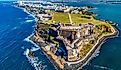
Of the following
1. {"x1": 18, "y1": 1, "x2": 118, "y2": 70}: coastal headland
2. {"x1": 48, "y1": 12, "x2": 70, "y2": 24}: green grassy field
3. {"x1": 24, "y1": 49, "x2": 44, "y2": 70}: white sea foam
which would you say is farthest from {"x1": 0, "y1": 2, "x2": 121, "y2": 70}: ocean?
{"x1": 48, "y1": 12, "x2": 70, "y2": 24}: green grassy field

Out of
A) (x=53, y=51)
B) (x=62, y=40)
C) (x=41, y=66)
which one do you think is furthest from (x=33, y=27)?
(x=41, y=66)

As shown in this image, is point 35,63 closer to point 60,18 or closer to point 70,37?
point 70,37

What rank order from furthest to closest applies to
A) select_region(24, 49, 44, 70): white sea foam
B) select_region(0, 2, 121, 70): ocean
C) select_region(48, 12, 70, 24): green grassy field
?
select_region(48, 12, 70, 24): green grassy field
select_region(0, 2, 121, 70): ocean
select_region(24, 49, 44, 70): white sea foam

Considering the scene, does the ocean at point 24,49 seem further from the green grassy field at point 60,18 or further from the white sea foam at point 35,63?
the green grassy field at point 60,18

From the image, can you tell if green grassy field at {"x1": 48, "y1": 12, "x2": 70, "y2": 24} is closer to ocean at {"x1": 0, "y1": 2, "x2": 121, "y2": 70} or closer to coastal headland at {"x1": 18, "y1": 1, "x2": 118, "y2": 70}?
coastal headland at {"x1": 18, "y1": 1, "x2": 118, "y2": 70}

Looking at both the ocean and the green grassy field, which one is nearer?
the ocean

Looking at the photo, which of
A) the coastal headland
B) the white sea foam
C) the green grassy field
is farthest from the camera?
the green grassy field

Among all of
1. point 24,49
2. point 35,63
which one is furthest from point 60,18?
point 35,63

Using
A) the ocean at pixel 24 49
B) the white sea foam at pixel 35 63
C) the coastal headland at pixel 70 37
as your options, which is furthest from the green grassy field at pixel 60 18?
the white sea foam at pixel 35 63
